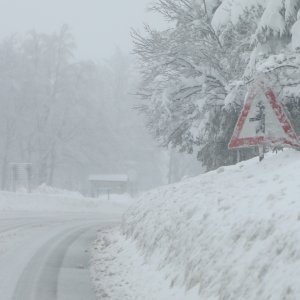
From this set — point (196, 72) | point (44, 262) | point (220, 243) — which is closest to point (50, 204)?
point (196, 72)

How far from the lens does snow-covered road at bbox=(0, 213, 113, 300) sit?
8.19m

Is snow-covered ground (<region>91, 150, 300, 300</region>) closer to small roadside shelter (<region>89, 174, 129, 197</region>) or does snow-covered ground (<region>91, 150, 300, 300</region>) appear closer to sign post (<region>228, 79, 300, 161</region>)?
sign post (<region>228, 79, 300, 161</region>)

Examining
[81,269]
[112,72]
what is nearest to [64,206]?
[81,269]

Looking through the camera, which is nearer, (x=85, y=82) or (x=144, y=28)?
(x=144, y=28)

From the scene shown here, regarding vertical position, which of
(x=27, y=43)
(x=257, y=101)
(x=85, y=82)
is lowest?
(x=257, y=101)

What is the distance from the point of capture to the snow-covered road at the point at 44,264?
26.9 ft

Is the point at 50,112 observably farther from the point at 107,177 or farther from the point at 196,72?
the point at 196,72

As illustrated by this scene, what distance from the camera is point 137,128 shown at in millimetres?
60812

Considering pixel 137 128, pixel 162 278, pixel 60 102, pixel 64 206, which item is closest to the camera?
pixel 162 278

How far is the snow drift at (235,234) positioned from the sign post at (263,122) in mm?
455

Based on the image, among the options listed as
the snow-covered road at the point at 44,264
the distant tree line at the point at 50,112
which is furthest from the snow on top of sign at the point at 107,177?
the snow-covered road at the point at 44,264

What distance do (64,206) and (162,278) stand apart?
25.5m

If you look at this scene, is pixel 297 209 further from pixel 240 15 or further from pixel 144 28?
Answer: pixel 144 28

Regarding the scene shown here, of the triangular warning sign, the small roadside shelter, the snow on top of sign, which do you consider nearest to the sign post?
the triangular warning sign
